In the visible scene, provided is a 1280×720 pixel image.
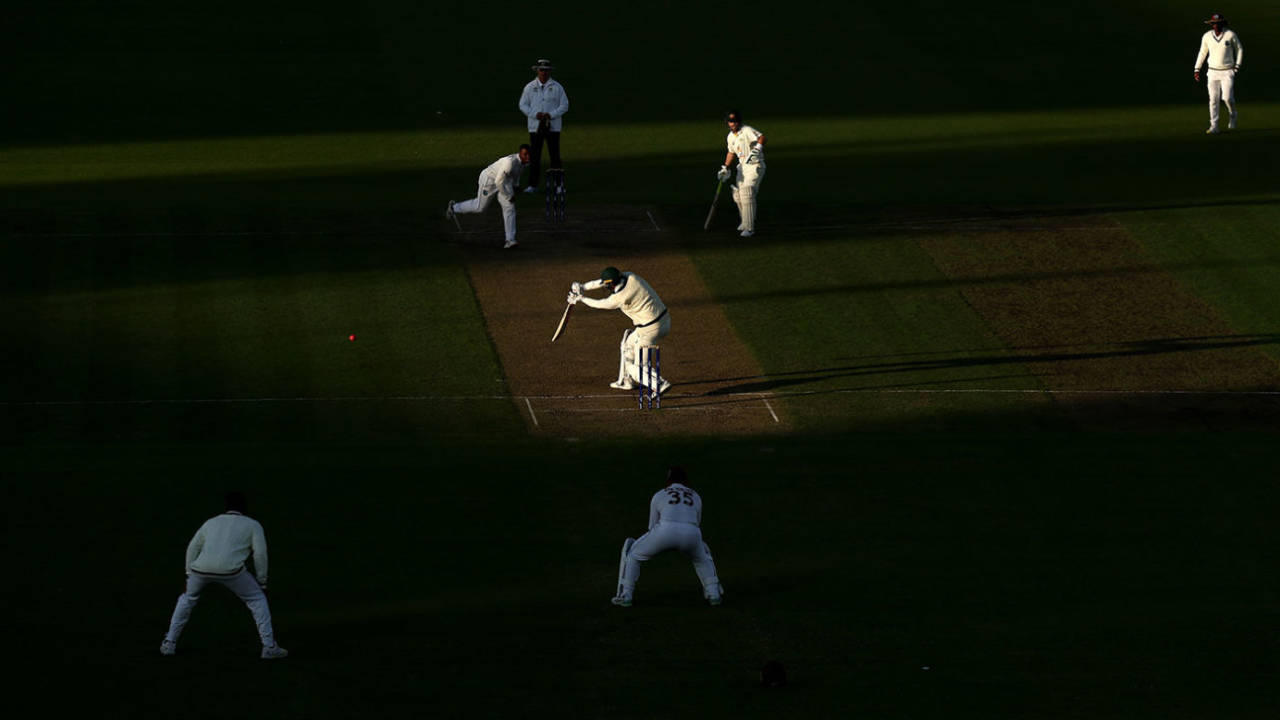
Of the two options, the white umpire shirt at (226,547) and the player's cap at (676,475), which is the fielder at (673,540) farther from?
the white umpire shirt at (226,547)

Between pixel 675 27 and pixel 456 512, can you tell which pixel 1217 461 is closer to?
pixel 456 512

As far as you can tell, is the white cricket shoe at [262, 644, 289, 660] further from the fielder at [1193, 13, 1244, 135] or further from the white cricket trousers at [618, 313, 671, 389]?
the fielder at [1193, 13, 1244, 135]

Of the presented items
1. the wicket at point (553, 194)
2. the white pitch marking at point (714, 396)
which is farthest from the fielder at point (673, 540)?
the wicket at point (553, 194)

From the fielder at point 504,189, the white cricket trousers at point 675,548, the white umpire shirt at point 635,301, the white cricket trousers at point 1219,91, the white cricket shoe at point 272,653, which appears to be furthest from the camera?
the white cricket trousers at point 1219,91

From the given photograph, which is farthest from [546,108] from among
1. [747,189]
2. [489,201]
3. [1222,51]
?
[1222,51]

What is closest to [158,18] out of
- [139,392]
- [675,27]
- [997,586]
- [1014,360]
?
[675,27]
